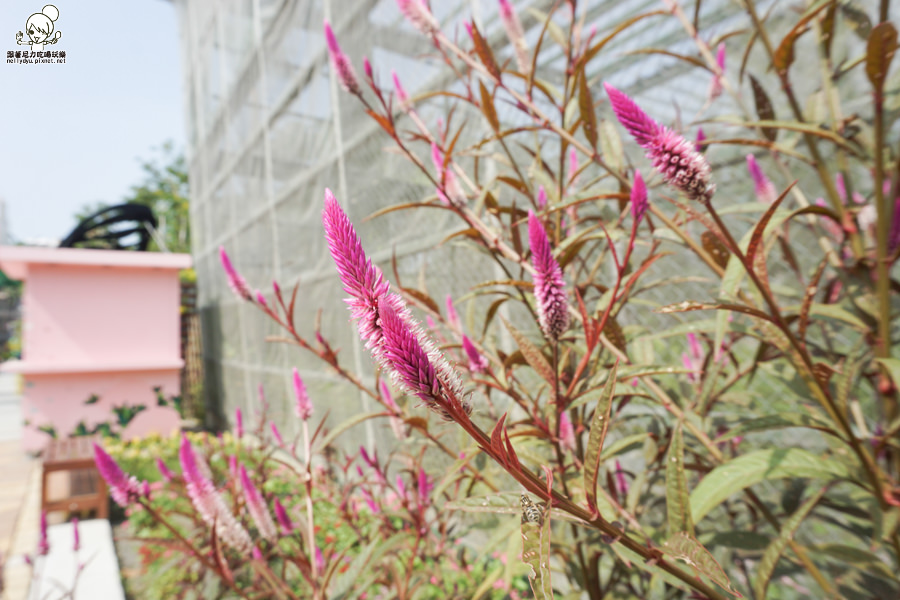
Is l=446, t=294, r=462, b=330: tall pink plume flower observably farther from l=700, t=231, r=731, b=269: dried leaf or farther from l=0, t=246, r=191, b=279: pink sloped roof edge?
l=0, t=246, r=191, b=279: pink sloped roof edge

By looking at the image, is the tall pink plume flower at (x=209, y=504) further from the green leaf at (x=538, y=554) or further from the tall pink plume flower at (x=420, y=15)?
the tall pink plume flower at (x=420, y=15)

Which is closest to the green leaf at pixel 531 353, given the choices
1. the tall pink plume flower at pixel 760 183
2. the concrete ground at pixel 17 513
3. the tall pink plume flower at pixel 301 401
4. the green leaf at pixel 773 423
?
the green leaf at pixel 773 423

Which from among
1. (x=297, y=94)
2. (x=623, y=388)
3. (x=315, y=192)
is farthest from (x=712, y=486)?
(x=297, y=94)

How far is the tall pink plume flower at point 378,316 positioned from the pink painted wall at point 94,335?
6.87m

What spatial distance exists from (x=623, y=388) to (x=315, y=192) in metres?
3.28

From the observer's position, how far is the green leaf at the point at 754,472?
1.61ft

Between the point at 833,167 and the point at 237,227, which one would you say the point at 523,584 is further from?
the point at 237,227

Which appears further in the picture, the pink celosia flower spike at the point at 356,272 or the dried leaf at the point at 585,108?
the dried leaf at the point at 585,108

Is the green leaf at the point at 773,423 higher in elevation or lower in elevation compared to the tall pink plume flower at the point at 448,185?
lower

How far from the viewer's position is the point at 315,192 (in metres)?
3.51

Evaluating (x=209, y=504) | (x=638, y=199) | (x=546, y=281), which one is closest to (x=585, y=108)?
(x=638, y=199)

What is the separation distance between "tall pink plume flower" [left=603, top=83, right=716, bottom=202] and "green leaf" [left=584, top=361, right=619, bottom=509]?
20cm

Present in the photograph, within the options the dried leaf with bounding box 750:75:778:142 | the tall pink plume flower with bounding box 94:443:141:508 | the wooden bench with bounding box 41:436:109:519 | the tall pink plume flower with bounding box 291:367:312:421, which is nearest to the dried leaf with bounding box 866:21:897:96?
the dried leaf with bounding box 750:75:778:142

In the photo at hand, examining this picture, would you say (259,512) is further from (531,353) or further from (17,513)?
(17,513)
